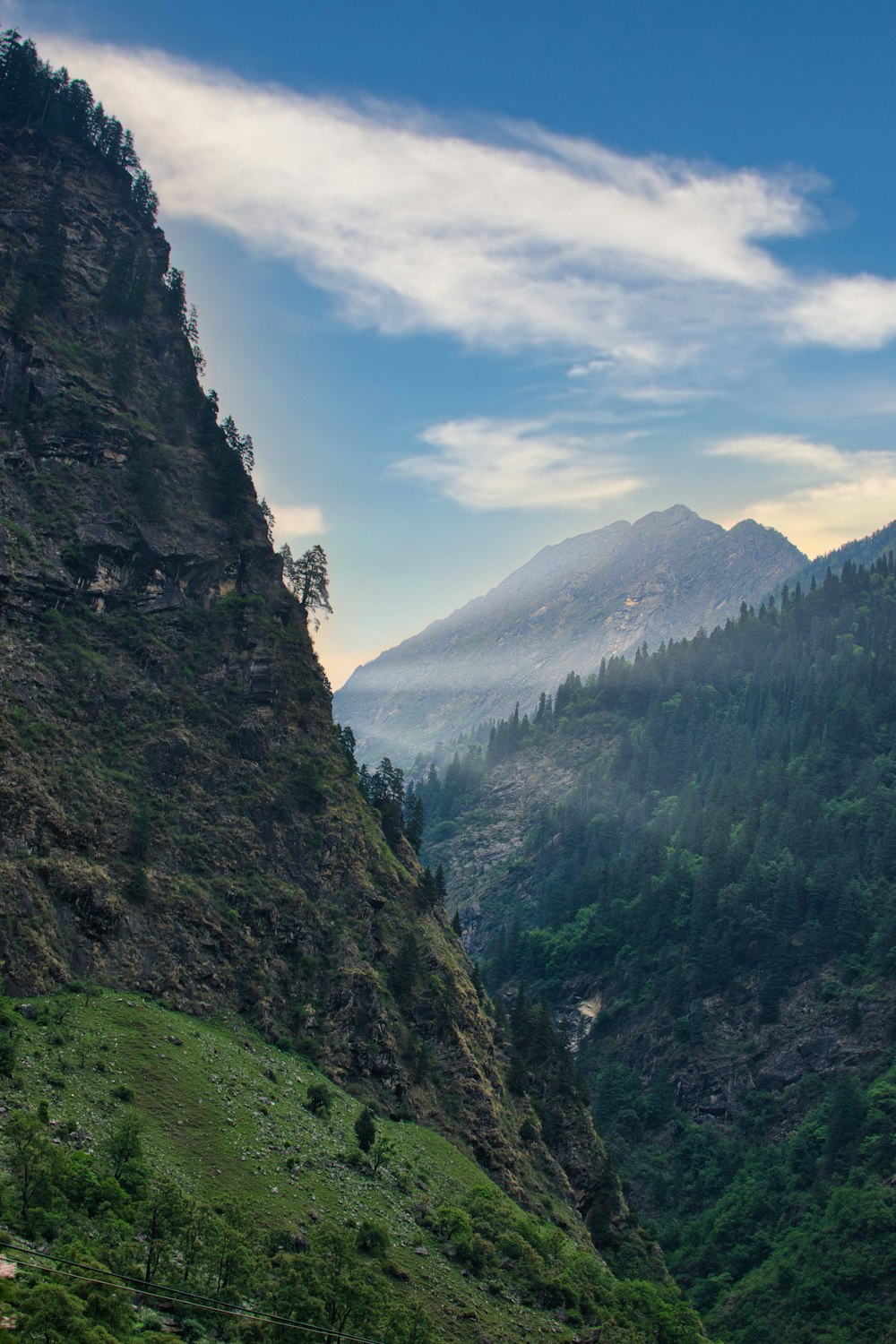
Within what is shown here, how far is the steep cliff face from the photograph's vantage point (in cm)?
9588

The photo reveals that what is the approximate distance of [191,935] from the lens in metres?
98.8

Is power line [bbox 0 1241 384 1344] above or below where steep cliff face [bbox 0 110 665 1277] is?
below

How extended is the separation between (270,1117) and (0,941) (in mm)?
24312

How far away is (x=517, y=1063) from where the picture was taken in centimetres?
12662

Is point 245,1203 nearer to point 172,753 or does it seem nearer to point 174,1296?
point 174,1296

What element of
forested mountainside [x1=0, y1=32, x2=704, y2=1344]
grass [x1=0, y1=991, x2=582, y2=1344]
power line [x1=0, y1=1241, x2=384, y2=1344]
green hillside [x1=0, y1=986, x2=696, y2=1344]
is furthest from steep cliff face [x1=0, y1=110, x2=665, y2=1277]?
power line [x1=0, y1=1241, x2=384, y2=1344]

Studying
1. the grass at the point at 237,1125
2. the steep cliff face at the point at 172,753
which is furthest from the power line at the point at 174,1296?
the steep cliff face at the point at 172,753

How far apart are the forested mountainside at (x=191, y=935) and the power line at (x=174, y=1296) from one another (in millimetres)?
471

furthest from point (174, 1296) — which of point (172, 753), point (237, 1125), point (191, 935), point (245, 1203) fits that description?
point (172, 753)

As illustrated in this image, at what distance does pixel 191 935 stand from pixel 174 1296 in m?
41.3

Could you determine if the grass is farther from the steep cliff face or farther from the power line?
the power line

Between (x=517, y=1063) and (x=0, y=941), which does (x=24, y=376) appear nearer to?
(x=0, y=941)

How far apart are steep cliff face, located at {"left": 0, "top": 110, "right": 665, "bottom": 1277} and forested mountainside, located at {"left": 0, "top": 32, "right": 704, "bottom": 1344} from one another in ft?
1.16

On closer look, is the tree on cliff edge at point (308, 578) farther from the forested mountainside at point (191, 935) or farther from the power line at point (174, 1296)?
the power line at point (174, 1296)
